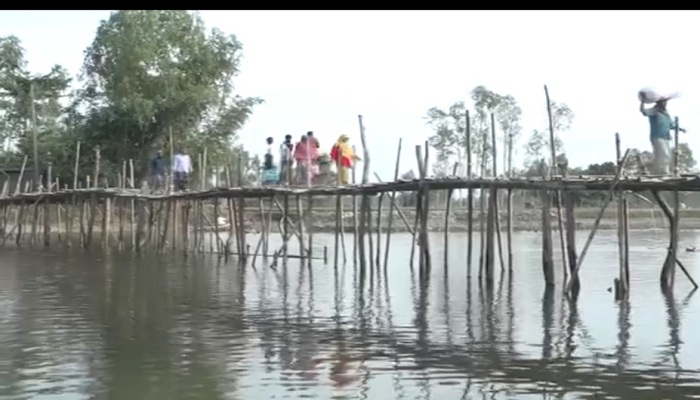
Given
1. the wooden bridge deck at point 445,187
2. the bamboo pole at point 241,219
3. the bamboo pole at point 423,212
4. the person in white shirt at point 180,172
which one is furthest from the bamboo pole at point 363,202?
the person in white shirt at point 180,172

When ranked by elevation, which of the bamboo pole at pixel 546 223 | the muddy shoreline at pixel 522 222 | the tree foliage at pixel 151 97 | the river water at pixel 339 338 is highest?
the tree foliage at pixel 151 97

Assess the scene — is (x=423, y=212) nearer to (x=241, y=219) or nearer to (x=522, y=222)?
(x=241, y=219)

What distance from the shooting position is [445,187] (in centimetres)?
1567

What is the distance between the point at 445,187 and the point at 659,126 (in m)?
3.69

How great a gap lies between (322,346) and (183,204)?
634 inches

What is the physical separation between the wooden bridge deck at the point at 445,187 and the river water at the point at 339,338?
160 cm

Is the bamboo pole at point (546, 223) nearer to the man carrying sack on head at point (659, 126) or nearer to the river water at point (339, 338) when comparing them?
the river water at point (339, 338)

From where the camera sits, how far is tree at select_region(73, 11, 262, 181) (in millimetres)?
34656

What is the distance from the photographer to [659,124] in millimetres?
13266

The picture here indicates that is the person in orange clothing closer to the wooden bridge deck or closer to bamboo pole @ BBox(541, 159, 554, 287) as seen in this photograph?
the wooden bridge deck

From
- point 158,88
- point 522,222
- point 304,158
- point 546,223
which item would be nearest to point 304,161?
point 304,158

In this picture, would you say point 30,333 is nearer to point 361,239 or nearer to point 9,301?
point 9,301

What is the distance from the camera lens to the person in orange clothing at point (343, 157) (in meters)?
19.7

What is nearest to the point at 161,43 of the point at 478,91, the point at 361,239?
the point at 478,91
